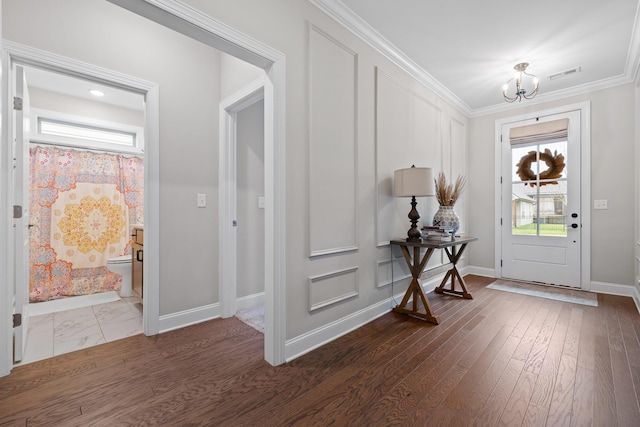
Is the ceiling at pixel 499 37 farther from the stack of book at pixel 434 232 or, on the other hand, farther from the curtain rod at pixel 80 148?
the curtain rod at pixel 80 148

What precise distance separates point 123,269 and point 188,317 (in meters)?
1.44

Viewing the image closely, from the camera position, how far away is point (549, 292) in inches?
140

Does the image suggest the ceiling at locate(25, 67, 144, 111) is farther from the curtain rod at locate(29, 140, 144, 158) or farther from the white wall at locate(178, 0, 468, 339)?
the white wall at locate(178, 0, 468, 339)

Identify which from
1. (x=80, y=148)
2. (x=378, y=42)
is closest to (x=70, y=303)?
(x=80, y=148)

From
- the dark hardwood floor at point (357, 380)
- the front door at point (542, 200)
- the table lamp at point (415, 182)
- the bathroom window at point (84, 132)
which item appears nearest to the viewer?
the dark hardwood floor at point (357, 380)

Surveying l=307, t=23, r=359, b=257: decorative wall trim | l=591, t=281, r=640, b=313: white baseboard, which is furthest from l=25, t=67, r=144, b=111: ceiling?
l=591, t=281, r=640, b=313: white baseboard

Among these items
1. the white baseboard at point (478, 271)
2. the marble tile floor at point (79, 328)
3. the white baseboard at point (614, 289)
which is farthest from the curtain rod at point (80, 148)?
the white baseboard at point (614, 289)

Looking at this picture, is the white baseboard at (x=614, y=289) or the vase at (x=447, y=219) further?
the white baseboard at (x=614, y=289)

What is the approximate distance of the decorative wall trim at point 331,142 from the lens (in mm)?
2143

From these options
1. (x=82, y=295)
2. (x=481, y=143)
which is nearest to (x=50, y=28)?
(x=82, y=295)

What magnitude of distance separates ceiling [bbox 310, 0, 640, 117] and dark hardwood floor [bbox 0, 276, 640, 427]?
257cm

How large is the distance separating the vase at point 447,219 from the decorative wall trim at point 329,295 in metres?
1.34

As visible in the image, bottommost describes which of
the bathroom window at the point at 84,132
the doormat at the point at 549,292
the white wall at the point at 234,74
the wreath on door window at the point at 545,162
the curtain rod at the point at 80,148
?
the doormat at the point at 549,292

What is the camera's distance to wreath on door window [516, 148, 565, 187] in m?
3.84
